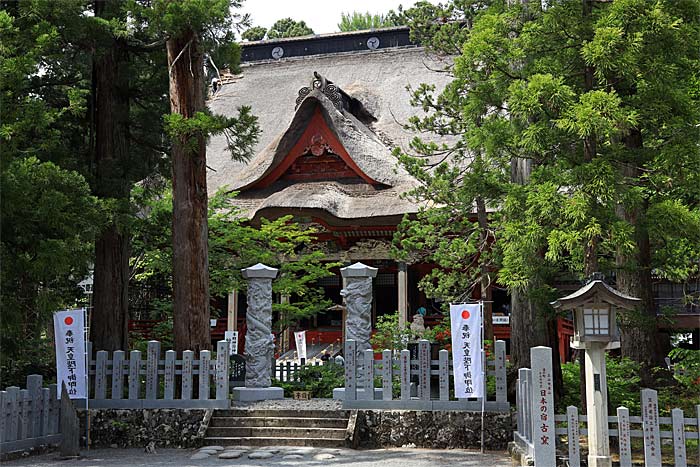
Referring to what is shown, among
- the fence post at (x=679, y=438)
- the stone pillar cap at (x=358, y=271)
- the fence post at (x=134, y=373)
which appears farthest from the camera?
the stone pillar cap at (x=358, y=271)

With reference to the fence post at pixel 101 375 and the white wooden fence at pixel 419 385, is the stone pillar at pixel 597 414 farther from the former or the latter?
Result: the fence post at pixel 101 375

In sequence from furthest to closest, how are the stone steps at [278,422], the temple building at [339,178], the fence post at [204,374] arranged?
the temple building at [339,178]
the fence post at [204,374]
the stone steps at [278,422]

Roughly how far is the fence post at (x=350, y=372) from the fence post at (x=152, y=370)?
8.50 ft

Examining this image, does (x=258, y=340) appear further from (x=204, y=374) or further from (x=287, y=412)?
(x=287, y=412)

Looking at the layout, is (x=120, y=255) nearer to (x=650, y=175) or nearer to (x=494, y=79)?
(x=494, y=79)

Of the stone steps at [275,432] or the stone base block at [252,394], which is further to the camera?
the stone base block at [252,394]

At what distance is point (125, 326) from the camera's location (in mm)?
11750

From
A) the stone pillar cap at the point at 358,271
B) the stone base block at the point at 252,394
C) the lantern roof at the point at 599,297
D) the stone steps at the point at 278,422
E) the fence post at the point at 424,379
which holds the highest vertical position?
the stone pillar cap at the point at 358,271

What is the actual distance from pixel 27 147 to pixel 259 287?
3.89 m

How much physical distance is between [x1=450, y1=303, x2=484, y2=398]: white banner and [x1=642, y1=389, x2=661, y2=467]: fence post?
240cm

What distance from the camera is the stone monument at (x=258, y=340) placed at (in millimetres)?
11031

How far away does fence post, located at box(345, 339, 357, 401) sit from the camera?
971 cm

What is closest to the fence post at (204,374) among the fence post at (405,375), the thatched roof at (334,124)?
the fence post at (405,375)

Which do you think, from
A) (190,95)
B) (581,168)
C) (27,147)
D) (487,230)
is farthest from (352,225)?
(581,168)
